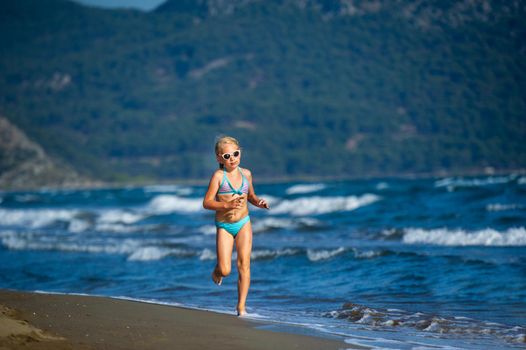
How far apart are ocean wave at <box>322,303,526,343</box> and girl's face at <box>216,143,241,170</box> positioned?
→ 1.96 meters

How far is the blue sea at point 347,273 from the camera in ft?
25.1

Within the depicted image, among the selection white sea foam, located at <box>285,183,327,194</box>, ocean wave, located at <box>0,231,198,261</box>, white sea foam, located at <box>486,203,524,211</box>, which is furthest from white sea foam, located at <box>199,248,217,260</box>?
white sea foam, located at <box>285,183,327,194</box>

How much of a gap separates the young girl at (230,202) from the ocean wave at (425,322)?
1.26m

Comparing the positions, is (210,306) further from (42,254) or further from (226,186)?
(42,254)

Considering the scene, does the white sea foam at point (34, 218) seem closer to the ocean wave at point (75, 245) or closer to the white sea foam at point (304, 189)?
the ocean wave at point (75, 245)

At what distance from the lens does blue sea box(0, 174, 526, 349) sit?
764 centimetres

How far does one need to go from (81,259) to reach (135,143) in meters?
140

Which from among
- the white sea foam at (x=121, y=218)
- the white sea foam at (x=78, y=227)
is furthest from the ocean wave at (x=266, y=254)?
the white sea foam at (x=121, y=218)

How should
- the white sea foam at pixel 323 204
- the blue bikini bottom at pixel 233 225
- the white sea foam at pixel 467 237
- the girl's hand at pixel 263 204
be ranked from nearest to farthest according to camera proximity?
the girl's hand at pixel 263 204 → the blue bikini bottom at pixel 233 225 → the white sea foam at pixel 467 237 → the white sea foam at pixel 323 204

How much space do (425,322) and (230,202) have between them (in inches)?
83.5

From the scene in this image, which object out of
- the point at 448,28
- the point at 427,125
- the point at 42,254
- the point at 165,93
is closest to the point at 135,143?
the point at 165,93

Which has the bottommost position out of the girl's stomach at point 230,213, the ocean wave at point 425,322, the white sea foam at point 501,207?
the ocean wave at point 425,322

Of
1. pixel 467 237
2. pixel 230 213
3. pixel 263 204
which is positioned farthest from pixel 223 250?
pixel 467 237

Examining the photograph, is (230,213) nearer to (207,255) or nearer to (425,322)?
(425,322)
